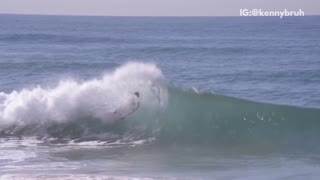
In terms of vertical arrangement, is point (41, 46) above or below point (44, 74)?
above

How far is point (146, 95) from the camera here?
1512cm

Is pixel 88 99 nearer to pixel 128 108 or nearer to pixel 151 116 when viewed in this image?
pixel 128 108

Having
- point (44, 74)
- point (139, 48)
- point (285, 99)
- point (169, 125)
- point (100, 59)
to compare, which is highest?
point (139, 48)

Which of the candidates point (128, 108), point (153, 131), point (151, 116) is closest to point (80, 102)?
point (128, 108)

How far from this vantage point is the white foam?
14945 mm

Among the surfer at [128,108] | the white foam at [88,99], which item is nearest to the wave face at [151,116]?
the white foam at [88,99]

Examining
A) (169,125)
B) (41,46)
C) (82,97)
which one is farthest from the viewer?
(41,46)

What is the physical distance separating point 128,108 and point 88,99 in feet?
3.21

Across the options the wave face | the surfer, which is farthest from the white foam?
the surfer

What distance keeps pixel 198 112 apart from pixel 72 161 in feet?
13.9

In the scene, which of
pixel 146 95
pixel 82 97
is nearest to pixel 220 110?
pixel 146 95

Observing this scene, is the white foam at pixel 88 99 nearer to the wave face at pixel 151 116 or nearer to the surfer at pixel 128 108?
the wave face at pixel 151 116

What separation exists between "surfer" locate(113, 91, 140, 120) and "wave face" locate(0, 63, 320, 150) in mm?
108

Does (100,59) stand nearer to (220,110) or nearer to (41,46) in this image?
(41,46)
